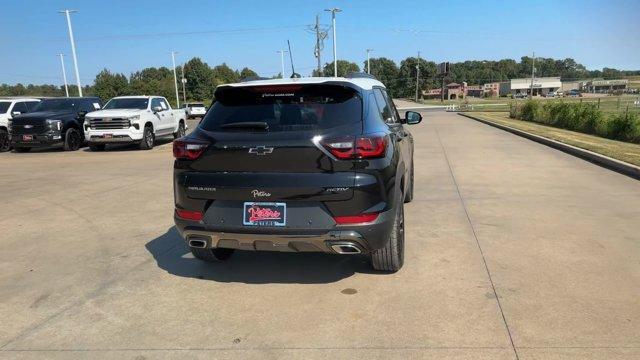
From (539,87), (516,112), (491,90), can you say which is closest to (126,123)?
(516,112)

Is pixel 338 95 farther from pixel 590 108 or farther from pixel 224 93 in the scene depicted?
pixel 590 108

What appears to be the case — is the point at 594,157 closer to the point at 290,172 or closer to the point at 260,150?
the point at 290,172

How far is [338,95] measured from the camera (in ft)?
13.4

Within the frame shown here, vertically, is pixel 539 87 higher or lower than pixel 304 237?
lower

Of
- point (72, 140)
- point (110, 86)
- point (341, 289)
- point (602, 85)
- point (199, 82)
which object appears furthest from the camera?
point (602, 85)

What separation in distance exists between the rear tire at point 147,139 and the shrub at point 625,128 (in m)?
16.4

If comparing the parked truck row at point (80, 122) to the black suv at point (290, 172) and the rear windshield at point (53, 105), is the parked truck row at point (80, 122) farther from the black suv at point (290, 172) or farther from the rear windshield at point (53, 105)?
the black suv at point (290, 172)

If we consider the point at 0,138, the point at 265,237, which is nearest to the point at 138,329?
the point at 265,237

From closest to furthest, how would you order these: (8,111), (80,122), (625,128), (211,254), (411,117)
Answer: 1. (211,254)
2. (411,117)
3. (80,122)
4. (625,128)
5. (8,111)

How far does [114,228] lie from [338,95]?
155 inches

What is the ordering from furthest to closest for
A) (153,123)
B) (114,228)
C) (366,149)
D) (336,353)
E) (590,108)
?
(590,108) < (153,123) < (114,228) < (366,149) < (336,353)

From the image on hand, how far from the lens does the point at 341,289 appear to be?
169 inches

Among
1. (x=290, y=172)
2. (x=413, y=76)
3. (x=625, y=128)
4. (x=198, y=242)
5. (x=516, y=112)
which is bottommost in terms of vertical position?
(x=516, y=112)

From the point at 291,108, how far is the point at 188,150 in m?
0.91
